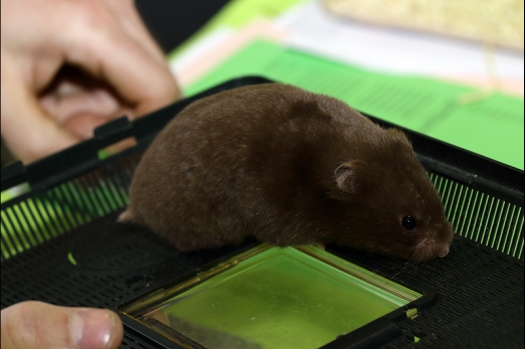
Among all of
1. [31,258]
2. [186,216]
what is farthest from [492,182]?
[31,258]

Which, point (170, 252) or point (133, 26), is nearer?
point (170, 252)

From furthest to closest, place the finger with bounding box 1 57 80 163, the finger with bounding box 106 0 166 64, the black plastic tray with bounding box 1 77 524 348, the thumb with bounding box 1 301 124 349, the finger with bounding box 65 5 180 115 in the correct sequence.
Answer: the finger with bounding box 106 0 166 64 < the finger with bounding box 65 5 180 115 < the finger with bounding box 1 57 80 163 < the black plastic tray with bounding box 1 77 524 348 < the thumb with bounding box 1 301 124 349

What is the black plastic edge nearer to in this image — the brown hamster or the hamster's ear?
the brown hamster

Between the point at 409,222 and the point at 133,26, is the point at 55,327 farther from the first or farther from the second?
the point at 133,26

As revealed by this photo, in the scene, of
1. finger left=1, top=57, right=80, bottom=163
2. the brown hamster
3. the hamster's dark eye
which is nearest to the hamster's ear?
the brown hamster

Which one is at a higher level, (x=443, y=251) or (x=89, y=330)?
(x=89, y=330)

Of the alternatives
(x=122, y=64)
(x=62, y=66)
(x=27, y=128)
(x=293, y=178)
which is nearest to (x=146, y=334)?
(x=293, y=178)
